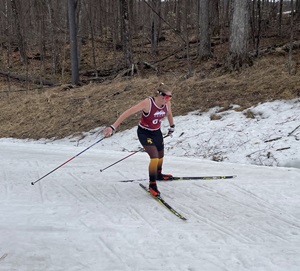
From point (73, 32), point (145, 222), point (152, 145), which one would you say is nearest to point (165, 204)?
point (145, 222)

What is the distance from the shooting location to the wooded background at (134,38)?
12.9 m

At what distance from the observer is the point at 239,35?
39.3ft

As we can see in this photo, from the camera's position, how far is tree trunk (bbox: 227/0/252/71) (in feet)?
38.9

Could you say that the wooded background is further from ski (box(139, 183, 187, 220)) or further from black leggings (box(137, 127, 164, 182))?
ski (box(139, 183, 187, 220))

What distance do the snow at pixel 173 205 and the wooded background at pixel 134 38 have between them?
174 inches

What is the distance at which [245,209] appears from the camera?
17.1ft

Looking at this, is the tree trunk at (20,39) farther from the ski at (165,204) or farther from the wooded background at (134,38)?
the ski at (165,204)

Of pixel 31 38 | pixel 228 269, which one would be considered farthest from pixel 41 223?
pixel 31 38

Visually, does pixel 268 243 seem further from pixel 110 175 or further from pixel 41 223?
pixel 110 175

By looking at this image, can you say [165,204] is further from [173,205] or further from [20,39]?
[20,39]

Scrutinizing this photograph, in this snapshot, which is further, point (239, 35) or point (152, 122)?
point (239, 35)

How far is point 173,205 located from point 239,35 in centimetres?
839

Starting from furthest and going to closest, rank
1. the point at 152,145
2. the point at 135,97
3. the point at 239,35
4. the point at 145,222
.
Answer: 1. the point at 135,97
2. the point at 239,35
3. the point at 152,145
4. the point at 145,222

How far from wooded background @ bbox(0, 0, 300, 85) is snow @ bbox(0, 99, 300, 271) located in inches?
174
